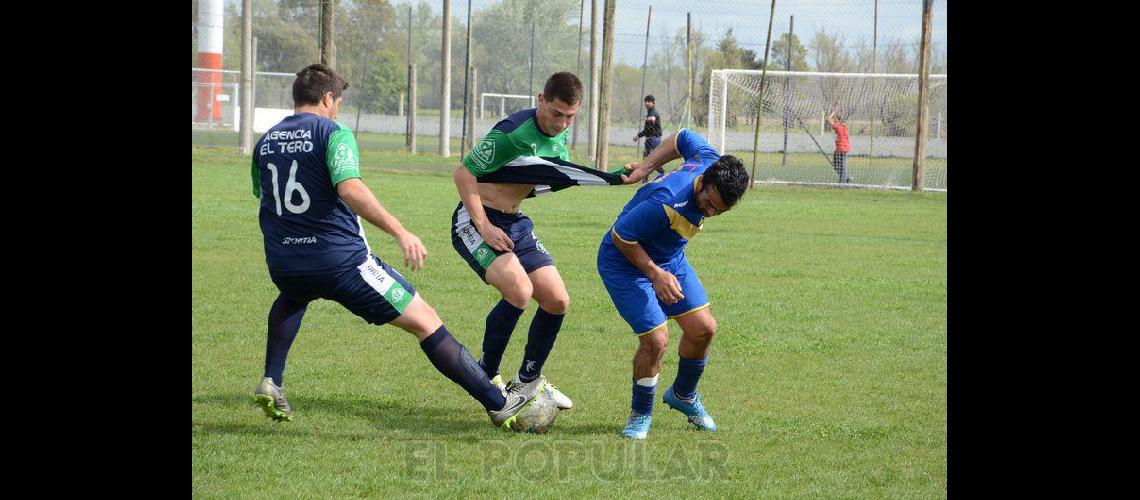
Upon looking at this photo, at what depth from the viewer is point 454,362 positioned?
5871 mm

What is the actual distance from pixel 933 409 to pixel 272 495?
3888 mm

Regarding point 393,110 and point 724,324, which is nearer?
point 724,324

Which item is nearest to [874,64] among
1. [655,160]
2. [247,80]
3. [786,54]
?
[786,54]

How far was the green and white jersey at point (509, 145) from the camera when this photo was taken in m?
6.81

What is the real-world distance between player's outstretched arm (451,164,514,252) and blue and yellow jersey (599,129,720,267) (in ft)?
2.15

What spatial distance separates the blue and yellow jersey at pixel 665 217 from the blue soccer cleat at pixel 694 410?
0.75 m

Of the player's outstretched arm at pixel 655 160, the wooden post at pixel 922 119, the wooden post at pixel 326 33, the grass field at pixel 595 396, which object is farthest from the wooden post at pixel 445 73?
the player's outstretched arm at pixel 655 160

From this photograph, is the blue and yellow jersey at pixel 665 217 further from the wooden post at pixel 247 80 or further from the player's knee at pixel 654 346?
the wooden post at pixel 247 80
